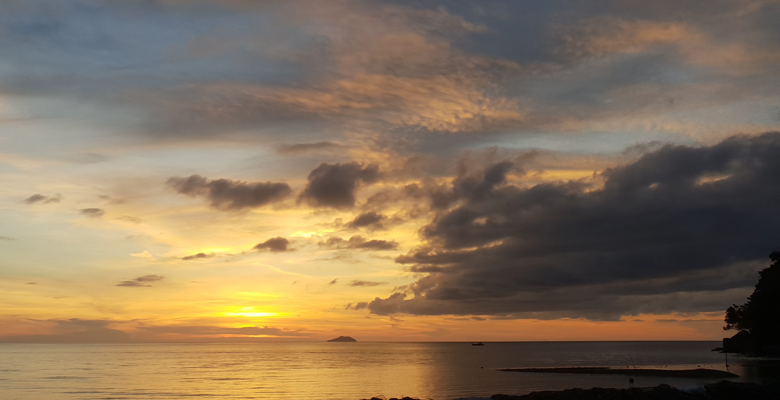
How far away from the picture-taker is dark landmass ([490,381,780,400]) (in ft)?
147

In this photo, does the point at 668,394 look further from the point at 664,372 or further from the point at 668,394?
the point at 664,372

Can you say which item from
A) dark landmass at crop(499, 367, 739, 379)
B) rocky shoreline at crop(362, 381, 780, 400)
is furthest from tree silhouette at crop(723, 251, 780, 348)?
rocky shoreline at crop(362, 381, 780, 400)

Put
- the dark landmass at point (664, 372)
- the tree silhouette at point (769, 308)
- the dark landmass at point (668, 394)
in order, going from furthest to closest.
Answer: the tree silhouette at point (769, 308)
the dark landmass at point (664, 372)
the dark landmass at point (668, 394)

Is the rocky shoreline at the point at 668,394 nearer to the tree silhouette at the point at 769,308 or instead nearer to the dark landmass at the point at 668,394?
the dark landmass at the point at 668,394

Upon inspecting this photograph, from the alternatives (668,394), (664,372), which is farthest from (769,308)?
(668,394)

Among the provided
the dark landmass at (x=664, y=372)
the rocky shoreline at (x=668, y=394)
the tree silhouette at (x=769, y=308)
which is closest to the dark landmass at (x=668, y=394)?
the rocky shoreline at (x=668, y=394)

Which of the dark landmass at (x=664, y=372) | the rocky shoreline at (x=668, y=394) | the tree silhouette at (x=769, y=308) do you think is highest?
the tree silhouette at (x=769, y=308)

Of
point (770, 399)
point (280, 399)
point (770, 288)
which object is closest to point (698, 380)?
point (770, 288)

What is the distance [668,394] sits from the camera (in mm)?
46406

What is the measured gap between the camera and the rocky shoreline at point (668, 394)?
44.9 meters

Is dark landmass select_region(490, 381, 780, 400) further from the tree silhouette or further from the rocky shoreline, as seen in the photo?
the tree silhouette

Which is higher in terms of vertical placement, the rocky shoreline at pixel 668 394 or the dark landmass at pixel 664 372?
the rocky shoreline at pixel 668 394

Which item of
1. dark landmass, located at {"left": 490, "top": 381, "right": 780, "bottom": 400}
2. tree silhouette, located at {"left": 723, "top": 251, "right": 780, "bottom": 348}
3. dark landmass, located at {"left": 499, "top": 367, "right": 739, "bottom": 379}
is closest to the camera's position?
dark landmass, located at {"left": 490, "top": 381, "right": 780, "bottom": 400}

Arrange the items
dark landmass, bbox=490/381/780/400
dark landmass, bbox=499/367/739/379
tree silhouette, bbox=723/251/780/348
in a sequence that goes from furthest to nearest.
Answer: tree silhouette, bbox=723/251/780/348 → dark landmass, bbox=499/367/739/379 → dark landmass, bbox=490/381/780/400
